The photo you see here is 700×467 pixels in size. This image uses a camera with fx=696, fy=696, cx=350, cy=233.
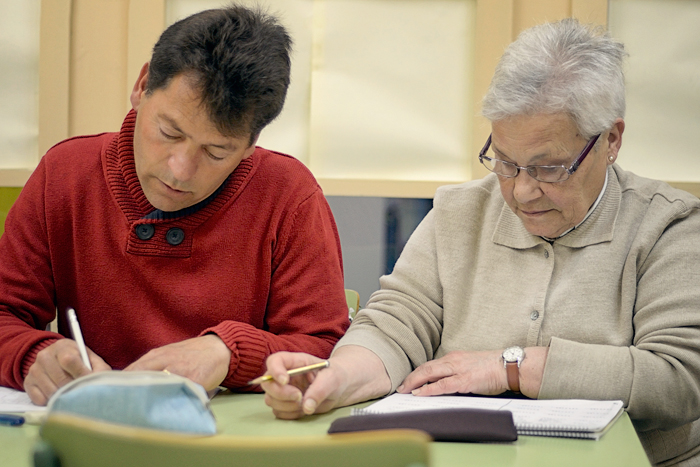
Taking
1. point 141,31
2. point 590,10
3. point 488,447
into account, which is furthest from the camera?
point 141,31

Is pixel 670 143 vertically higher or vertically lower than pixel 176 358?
higher

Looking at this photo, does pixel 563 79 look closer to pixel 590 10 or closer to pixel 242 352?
pixel 242 352

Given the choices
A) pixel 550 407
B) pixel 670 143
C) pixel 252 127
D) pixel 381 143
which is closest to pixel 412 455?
pixel 550 407

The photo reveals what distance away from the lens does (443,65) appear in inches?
113

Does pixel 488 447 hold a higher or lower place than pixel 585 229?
lower

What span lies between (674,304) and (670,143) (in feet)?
5.27

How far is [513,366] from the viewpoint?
1.40m

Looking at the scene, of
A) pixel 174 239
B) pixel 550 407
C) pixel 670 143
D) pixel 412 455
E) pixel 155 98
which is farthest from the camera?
pixel 670 143

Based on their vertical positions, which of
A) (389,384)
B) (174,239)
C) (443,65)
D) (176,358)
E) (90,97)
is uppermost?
(443,65)

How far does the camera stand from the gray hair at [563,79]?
145 centimetres

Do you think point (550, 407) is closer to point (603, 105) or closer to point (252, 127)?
point (603, 105)

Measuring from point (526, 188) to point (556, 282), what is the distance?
24 cm

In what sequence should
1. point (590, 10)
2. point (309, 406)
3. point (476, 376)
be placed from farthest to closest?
point (590, 10) → point (476, 376) → point (309, 406)

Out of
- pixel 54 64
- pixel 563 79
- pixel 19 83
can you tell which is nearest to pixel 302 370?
pixel 563 79
